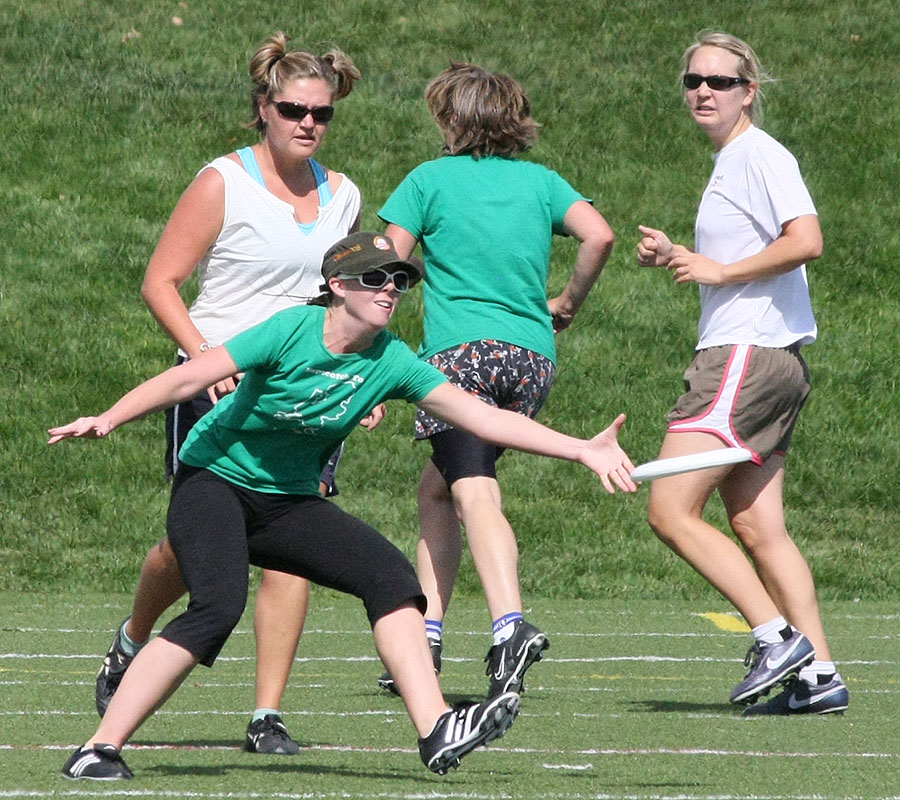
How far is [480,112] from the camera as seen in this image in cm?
607

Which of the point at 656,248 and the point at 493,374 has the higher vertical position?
the point at 656,248

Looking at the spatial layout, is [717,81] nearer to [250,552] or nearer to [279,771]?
[250,552]

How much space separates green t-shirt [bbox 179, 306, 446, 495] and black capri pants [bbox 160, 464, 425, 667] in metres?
0.06

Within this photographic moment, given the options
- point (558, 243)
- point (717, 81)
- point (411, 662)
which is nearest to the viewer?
point (411, 662)

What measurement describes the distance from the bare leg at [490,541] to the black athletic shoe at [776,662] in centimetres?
82

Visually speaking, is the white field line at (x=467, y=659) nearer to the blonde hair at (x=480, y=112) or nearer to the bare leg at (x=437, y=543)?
the bare leg at (x=437, y=543)

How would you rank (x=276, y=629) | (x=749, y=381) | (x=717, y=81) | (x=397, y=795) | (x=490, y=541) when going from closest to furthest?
(x=397, y=795), (x=276, y=629), (x=490, y=541), (x=749, y=381), (x=717, y=81)

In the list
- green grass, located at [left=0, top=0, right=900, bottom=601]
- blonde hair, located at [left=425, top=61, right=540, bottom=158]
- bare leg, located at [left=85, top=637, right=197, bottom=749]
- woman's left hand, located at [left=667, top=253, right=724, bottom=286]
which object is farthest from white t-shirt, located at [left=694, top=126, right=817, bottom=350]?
green grass, located at [left=0, top=0, right=900, bottom=601]

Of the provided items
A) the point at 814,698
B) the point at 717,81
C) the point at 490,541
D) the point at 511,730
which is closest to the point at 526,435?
the point at 490,541

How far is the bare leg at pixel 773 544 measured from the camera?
5.98 m

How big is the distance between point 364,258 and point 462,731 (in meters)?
1.26

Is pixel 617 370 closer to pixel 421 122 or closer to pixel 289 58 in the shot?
pixel 421 122

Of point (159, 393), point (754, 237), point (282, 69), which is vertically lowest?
point (159, 393)

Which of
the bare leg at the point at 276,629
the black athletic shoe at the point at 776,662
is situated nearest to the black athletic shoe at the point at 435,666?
the bare leg at the point at 276,629
